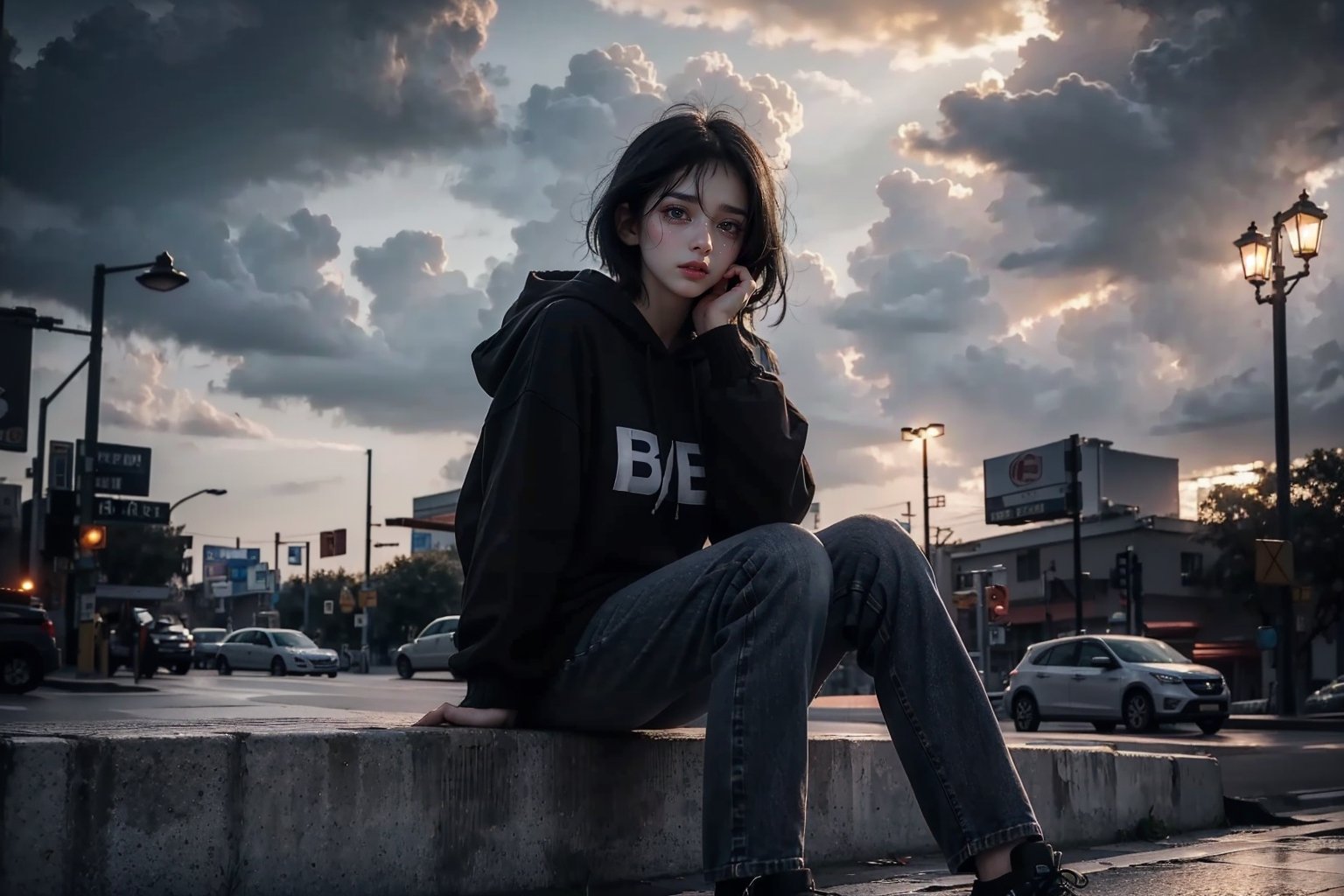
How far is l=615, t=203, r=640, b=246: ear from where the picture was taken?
114 inches

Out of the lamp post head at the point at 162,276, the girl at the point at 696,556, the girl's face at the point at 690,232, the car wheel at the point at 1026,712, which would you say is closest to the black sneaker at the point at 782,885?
the girl at the point at 696,556

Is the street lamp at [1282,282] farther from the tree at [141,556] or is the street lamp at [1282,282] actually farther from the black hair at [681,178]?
the tree at [141,556]

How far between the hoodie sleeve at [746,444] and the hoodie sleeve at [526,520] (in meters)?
0.30

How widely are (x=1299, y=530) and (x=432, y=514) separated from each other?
76576 mm

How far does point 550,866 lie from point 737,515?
0.85 metres

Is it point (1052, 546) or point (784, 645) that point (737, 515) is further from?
point (1052, 546)

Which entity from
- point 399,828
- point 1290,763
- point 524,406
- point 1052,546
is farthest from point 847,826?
point 1052,546

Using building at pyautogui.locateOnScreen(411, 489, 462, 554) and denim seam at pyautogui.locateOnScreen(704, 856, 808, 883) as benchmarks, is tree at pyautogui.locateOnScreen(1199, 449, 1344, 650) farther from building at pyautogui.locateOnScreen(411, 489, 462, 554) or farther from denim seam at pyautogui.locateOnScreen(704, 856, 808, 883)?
building at pyautogui.locateOnScreen(411, 489, 462, 554)

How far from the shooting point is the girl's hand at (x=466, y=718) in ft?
8.55

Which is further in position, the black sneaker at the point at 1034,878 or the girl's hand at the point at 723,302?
the girl's hand at the point at 723,302

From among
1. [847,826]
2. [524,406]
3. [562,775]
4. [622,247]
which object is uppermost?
[622,247]

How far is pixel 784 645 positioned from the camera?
2.20m

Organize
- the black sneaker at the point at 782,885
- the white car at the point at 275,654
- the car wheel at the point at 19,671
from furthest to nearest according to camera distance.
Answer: the white car at the point at 275,654
the car wheel at the point at 19,671
the black sneaker at the point at 782,885

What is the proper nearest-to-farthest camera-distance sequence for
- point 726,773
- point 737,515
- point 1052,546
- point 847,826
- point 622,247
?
1. point 726,773
2. point 737,515
3. point 622,247
4. point 847,826
5. point 1052,546
